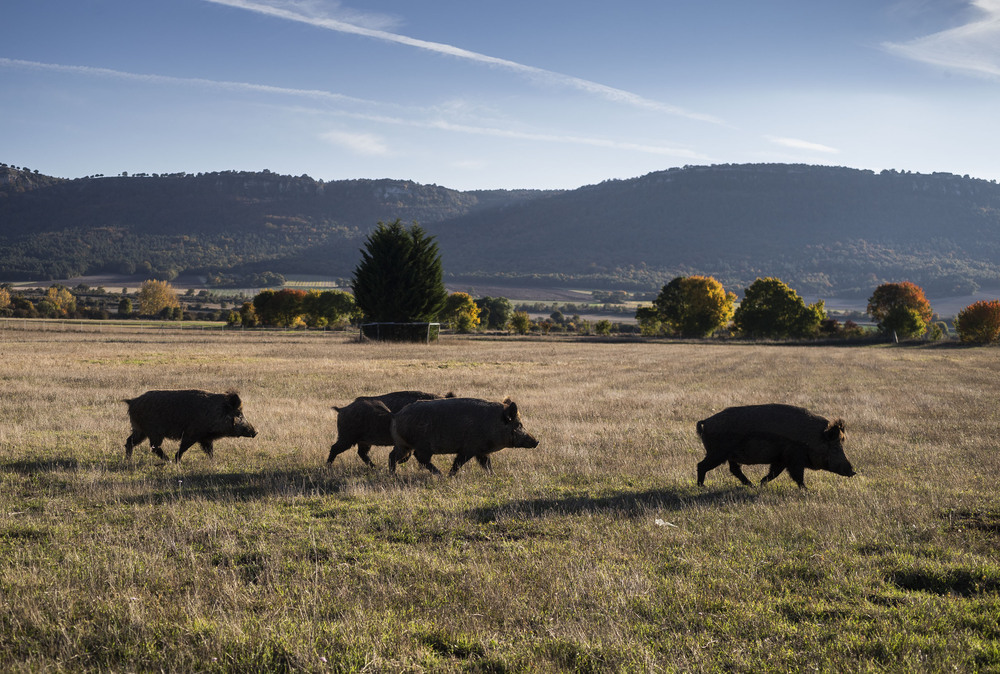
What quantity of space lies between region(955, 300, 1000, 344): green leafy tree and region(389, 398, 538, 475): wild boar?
9688 centimetres

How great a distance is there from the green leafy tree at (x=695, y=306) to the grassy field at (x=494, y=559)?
304 ft

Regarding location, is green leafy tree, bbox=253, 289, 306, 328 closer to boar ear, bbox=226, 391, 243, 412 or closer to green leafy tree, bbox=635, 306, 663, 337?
green leafy tree, bbox=635, 306, 663, 337

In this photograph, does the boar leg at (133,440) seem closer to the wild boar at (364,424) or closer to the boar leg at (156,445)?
the boar leg at (156,445)

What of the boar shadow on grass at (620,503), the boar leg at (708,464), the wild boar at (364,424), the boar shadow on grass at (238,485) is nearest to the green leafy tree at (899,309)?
the boar leg at (708,464)

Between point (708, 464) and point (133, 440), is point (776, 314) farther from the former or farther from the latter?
point (133, 440)

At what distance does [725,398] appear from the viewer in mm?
22938

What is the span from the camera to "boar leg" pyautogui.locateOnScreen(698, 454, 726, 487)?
10.1m

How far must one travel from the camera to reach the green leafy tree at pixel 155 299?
151 m

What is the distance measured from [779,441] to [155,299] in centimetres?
16981

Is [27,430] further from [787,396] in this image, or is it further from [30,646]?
[787,396]

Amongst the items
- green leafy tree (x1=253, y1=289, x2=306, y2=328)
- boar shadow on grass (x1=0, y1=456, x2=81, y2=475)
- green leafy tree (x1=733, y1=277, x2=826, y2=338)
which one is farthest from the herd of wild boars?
green leafy tree (x1=253, y1=289, x2=306, y2=328)

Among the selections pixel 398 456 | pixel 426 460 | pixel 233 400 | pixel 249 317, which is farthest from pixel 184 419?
pixel 249 317

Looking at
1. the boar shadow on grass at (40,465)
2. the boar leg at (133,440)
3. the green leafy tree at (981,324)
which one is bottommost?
the boar shadow on grass at (40,465)

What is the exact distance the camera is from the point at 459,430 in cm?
1058
